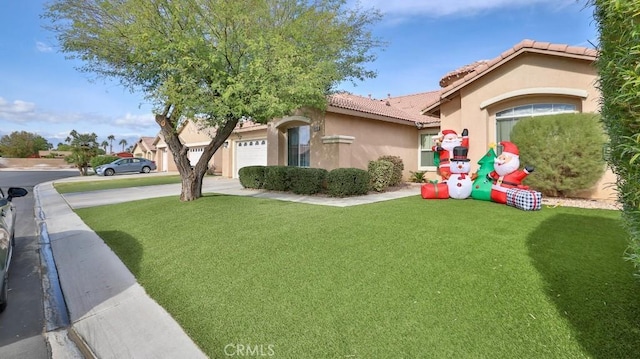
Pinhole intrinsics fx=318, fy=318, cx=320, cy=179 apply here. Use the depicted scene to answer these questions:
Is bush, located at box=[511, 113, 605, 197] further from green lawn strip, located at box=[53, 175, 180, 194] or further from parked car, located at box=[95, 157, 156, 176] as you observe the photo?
parked car, located at box=[95, 157, 156, 176]

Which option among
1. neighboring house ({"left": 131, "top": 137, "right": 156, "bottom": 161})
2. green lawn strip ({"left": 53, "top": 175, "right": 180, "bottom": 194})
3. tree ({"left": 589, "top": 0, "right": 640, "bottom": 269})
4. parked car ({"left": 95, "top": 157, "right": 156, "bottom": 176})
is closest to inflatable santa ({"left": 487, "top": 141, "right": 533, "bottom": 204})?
tree ({"left": 589, "top": 0, "right": 640, "bottom": 269})

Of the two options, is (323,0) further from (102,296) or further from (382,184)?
(102,296)

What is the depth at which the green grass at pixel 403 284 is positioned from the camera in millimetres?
2762

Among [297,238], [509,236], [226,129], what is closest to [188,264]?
[297,238]

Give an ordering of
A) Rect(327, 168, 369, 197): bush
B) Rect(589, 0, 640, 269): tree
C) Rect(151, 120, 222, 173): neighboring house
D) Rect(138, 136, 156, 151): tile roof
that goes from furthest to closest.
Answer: Rect(138, 136, 156, 151): tile roof → Rect(151, 120, 222, 173): neighboring house → Rect(327, 168, 369, 197): bush → Rect(589, 0, 640, 269): tree

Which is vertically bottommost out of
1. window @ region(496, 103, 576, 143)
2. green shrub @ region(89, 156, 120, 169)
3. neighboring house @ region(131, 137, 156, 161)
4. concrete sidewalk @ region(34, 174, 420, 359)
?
concrete sidewalk @ region(34, 174, 420, 359)

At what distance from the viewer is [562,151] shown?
27.9 feet

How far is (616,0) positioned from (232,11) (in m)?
8.42

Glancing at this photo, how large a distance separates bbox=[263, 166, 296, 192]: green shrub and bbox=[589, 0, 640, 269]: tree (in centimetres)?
1135

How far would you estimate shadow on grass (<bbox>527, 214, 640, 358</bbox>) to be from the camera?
2.64 metres

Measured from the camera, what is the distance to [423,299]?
3408 mm

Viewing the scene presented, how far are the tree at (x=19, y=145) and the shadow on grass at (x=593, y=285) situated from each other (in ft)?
288

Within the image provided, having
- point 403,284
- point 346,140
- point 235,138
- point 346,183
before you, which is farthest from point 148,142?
point 403,284

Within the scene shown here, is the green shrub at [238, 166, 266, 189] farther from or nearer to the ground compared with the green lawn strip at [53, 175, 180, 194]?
farther from the ground
